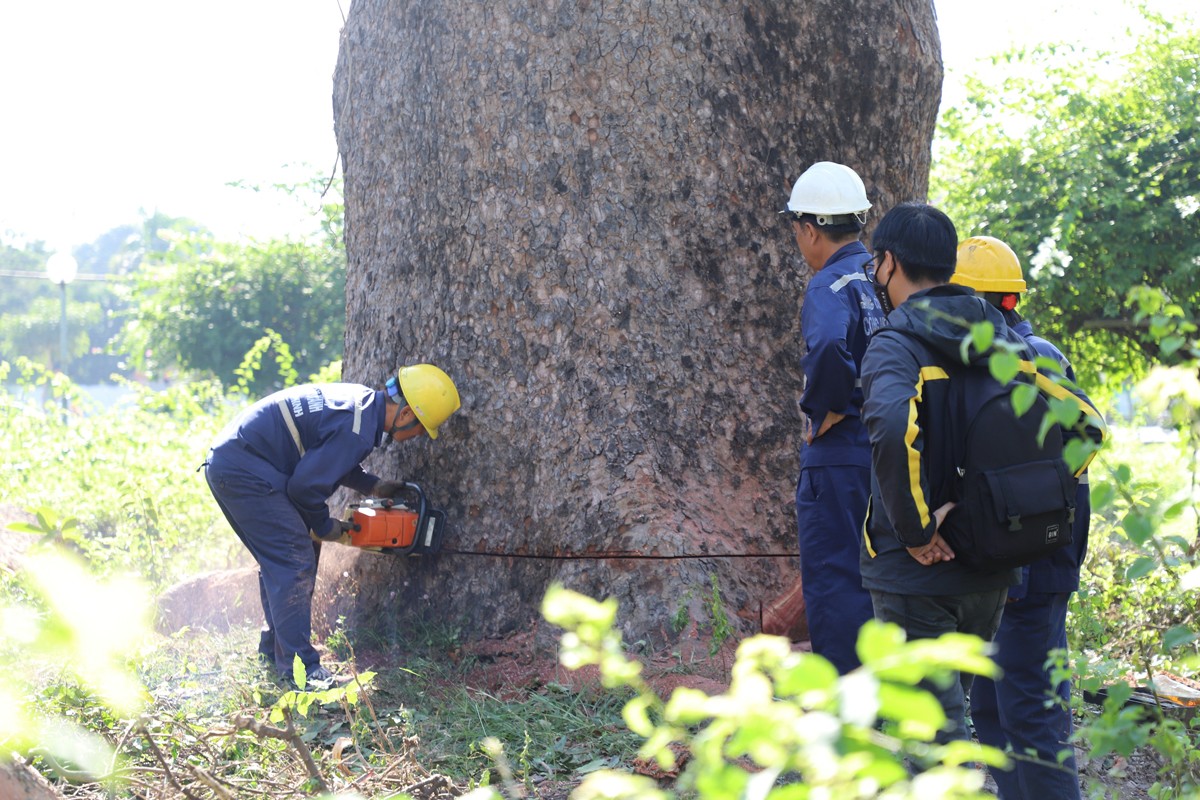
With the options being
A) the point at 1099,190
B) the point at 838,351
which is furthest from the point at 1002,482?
the point at 1099,190

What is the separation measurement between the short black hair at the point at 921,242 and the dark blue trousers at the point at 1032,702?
97cm

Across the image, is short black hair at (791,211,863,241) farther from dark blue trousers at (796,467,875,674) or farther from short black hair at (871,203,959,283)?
short black hair at (871,203,959,283)

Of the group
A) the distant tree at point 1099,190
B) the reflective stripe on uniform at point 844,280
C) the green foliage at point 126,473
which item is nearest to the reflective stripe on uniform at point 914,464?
the reflective stripe on uniform at point 844,280

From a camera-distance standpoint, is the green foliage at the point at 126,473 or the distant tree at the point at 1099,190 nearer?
the green foliage at the point at 126,473

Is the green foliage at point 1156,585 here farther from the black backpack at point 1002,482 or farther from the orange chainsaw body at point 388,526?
the orange chainsaw body at point 388,526

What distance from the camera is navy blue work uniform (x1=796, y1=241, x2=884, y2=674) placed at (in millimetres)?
3652

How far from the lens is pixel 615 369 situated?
15.0ft

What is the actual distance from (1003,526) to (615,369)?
213 centimetres

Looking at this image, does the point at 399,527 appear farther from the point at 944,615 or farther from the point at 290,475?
the point at 944,615

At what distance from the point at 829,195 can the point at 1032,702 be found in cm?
179

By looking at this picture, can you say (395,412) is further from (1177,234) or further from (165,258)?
(165,258)

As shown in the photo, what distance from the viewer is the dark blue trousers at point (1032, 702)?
2.97 m

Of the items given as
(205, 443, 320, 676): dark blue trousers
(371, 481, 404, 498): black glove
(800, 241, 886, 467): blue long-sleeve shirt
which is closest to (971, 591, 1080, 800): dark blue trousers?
(800, 241, 886, 467): blue long-sleeve shirt

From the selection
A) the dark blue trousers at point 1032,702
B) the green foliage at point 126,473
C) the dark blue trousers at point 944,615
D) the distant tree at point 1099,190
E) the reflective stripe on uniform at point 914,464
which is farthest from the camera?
the distant tree at point 1099,190
